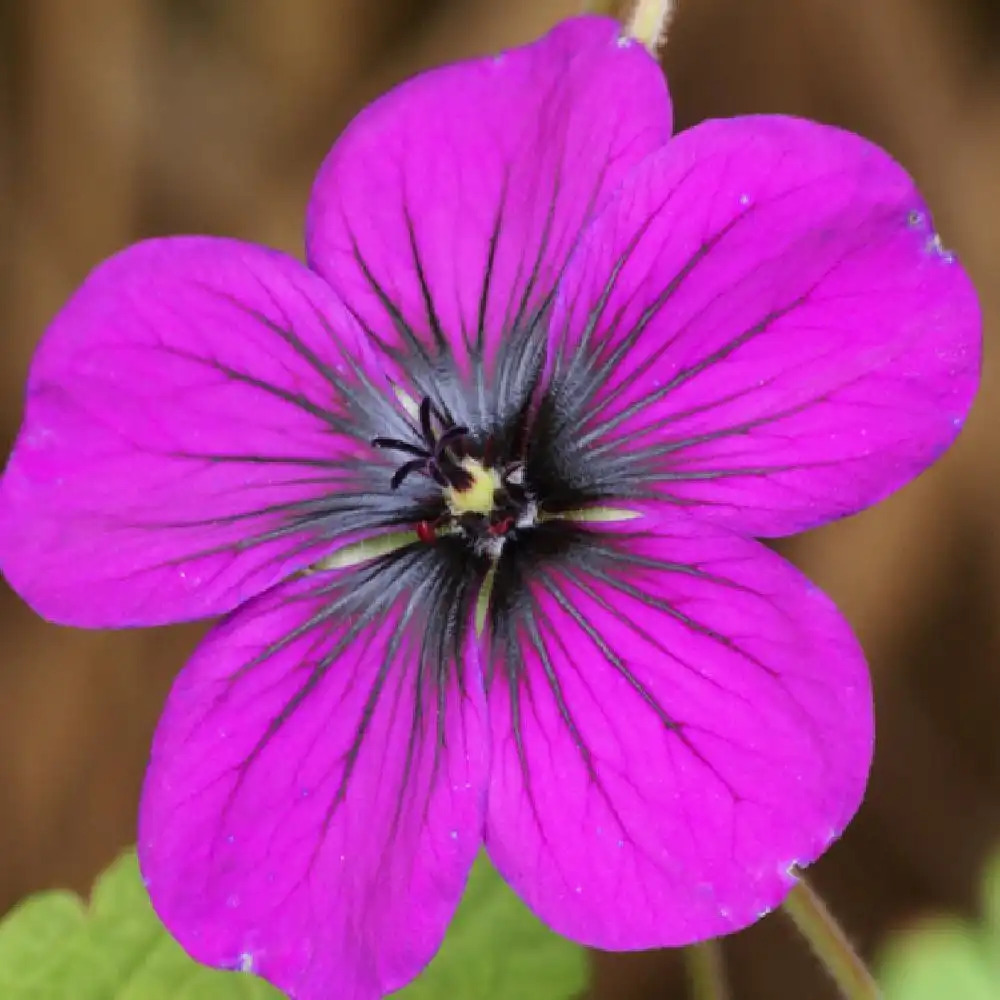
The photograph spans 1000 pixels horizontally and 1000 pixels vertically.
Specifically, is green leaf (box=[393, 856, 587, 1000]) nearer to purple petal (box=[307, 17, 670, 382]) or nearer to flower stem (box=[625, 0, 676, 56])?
purple petal (box=[307, 17, 670, 382])

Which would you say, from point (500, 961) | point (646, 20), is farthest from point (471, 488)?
point (500, 961)

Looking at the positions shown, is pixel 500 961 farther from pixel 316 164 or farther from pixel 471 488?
pixel 316 164

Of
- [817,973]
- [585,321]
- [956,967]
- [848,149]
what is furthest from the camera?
[817,973]

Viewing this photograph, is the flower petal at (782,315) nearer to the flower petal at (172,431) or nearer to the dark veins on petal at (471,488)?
the dark veins on petal at (471,488)

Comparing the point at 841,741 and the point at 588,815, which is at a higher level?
the point at 841,741

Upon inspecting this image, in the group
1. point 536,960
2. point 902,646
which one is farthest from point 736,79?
point 536,960

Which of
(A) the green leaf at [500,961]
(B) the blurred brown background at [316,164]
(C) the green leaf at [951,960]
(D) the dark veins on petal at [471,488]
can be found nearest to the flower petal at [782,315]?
(D) the dark veins on petal at [471,488]

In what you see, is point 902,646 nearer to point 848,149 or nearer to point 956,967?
point 956,967
